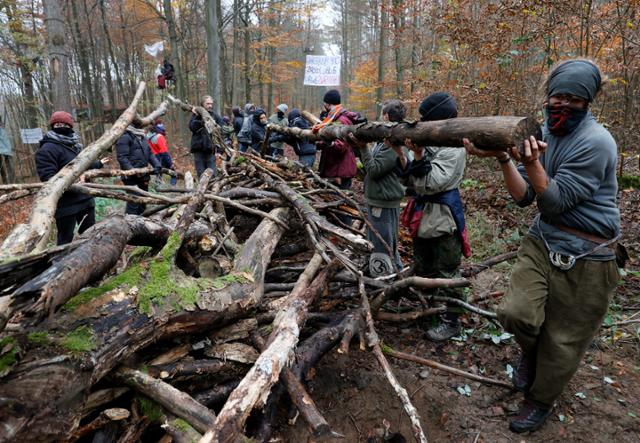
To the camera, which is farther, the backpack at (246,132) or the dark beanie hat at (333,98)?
the backpack at (246,132)

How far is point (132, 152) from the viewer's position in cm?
707

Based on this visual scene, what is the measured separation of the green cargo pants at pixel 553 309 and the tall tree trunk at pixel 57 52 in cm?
960

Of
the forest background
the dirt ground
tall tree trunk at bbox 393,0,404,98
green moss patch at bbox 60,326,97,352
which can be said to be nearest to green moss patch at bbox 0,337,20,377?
green moss patch at bbox 60,326,97,352

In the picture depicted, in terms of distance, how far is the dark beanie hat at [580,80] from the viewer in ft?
6.99

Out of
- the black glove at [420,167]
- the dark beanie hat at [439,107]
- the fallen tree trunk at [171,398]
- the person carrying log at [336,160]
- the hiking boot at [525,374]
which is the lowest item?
the hiking boot at [525,374]

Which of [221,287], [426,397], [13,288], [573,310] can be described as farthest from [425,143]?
[13,288]

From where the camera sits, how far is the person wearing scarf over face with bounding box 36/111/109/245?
4.93 metres

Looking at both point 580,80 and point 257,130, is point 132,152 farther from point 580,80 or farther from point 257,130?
point 580,80

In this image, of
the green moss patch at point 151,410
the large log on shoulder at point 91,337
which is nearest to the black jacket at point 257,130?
the large log on shoulder at point 91,337

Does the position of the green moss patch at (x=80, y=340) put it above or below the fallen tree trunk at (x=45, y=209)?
below

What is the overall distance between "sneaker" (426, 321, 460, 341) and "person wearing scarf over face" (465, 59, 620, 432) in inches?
37.6

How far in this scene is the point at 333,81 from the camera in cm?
1205

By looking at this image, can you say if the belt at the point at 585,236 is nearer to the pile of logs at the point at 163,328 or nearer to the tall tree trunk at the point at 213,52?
the pile of logs at the point at 163,328

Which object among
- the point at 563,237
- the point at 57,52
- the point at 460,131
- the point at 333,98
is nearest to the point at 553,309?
the point at 563,237
